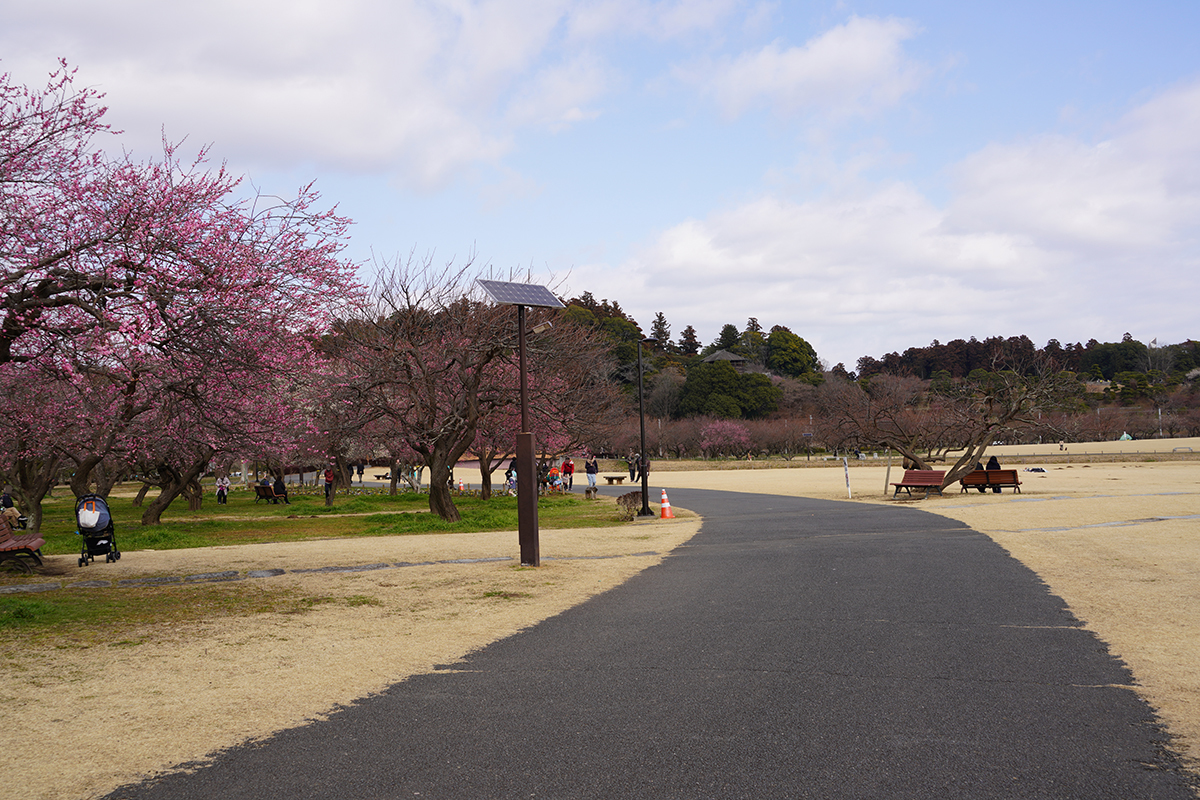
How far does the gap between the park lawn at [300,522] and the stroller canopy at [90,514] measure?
11.1 feet

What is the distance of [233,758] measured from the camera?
4633 millimetres

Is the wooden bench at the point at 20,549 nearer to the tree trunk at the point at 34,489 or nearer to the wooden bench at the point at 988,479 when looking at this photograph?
the tree trunk at the point at 34,489

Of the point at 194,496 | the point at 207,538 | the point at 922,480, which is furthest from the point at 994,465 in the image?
the point at 194,496

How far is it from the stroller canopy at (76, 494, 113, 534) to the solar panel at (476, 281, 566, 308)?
695 cm

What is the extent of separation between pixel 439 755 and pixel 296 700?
5.72 feet

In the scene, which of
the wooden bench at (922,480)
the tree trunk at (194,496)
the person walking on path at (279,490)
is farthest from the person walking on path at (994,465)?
the tree trunk at (194,496)

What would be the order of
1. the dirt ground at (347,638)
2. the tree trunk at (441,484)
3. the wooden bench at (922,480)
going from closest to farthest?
1. the dirt ground at (347,638)
2. the tree trunk at (441,484)
3. the wooden bench at (922,480)

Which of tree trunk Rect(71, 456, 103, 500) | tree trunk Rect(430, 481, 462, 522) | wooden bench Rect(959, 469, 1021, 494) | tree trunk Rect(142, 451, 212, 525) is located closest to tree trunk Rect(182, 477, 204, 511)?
tree trunk Rect(142, 451, 212, 525)

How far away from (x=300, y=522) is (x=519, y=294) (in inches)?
560

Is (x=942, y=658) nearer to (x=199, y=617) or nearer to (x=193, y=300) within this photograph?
(x=199, y=617)

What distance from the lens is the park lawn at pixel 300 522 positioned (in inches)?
752

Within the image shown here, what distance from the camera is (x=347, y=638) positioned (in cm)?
791

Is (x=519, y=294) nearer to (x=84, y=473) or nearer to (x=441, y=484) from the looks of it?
(x=441, y=484)

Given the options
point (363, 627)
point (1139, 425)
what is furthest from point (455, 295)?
point (1139, 425)
